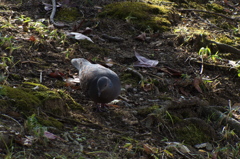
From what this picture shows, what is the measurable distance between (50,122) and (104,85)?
31.8 inches

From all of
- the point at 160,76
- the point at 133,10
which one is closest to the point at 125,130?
the point at 160,76

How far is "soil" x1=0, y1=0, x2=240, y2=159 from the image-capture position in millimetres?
3090

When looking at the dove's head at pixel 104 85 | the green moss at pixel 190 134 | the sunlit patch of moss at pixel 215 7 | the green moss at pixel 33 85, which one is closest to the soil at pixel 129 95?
the green moss at pixel 190 134

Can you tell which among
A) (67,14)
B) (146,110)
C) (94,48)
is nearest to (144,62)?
(94,48)

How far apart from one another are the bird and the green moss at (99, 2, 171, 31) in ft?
8.27

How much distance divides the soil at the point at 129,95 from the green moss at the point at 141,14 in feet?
0.52

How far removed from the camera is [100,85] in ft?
12.6

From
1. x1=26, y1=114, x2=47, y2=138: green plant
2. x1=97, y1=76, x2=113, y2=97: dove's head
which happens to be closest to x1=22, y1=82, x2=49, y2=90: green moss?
x1=97, y1=76, x2=113, y2=97: dove's head

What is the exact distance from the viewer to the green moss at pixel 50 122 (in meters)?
3.16

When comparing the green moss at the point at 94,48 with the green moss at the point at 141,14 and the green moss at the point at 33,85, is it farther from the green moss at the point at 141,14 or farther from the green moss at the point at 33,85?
the green moss at the point at 33,85

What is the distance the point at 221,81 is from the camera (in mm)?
5199

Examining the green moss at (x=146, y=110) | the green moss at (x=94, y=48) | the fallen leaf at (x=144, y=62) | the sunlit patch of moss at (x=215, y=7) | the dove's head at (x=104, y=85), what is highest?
the sunlit patch of moss at (x=215, y=7)

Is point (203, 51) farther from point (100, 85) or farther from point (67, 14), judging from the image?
point (67, 14)

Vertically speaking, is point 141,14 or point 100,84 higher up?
point 141,14
